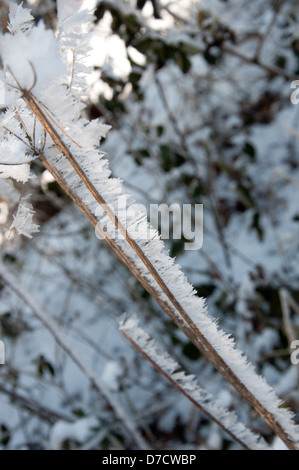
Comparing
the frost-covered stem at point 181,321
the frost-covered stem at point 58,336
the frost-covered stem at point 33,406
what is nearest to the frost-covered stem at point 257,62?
the frost-covered stem at point 58,336

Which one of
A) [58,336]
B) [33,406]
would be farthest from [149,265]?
[33,406]

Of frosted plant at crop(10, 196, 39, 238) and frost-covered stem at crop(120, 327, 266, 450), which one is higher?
frosted plant at crop(10, 196, 39, 238)

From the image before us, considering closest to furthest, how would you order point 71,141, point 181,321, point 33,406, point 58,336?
point 71,141
point 181,321
point 58,336
point 33,406

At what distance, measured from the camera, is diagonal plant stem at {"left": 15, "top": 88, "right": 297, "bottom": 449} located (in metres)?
0.33

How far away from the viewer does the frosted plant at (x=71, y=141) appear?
0.31m

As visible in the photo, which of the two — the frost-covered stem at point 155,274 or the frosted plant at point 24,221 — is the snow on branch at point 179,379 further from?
the frosted plant at point 24,221

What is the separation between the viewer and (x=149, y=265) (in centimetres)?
39

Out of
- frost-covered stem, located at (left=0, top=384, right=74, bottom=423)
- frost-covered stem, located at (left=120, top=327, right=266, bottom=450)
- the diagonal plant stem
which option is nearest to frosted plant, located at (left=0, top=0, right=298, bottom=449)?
the diagonal plant stem

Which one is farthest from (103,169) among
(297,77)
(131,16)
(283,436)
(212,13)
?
(297,77)

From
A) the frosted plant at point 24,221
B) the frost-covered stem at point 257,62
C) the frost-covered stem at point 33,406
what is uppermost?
the frost-covered stem at point 257,62

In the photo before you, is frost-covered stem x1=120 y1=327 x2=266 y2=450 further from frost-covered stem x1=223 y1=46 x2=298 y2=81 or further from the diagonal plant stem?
frost-covered stem x1=223 y1=46 x2=298 y2=81

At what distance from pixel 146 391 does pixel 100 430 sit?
817mm

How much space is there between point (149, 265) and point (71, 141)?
0.51 feet

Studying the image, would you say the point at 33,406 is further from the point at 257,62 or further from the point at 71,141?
the point at 257,62
